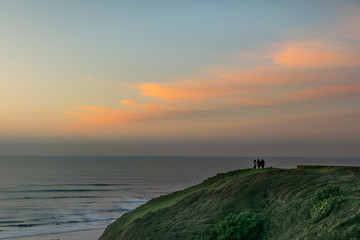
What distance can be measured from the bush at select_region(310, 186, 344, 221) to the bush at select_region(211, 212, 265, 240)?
10.9 ft

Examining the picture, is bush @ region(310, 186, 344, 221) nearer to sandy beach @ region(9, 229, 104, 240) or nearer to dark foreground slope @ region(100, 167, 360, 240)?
dark foreground slope @ region(100, 167, 360, 240)

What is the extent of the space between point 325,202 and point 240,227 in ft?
15.7

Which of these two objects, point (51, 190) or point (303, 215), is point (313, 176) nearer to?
point (303, 215)

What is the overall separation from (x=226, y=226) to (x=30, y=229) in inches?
1476

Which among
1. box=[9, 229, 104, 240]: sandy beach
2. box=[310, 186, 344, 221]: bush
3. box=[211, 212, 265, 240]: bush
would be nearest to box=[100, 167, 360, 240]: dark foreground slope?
box=[310, 186, 344, 221]: bush

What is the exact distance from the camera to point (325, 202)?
18.5m

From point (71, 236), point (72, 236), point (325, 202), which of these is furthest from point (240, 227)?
point (71, 236)

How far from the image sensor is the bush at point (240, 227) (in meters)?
20.6

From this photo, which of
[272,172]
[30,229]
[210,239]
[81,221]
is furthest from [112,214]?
[210,239]

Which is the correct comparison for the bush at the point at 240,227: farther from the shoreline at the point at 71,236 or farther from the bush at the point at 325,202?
the shoreline at the point at 71,236

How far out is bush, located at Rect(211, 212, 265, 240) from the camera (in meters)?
20.6

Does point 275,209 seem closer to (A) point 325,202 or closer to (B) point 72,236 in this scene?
(A) point 325,202

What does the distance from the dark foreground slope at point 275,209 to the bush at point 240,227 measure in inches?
11.5

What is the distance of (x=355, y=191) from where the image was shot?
20.4 m
